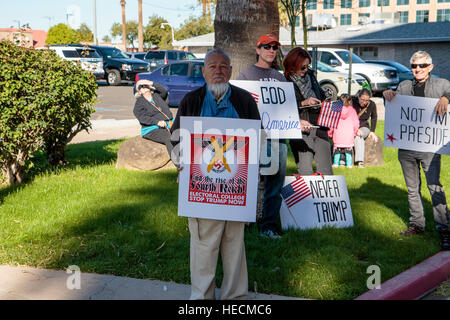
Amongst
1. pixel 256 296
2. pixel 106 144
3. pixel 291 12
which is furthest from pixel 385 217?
pixel 291 12

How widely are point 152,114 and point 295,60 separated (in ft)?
12.0

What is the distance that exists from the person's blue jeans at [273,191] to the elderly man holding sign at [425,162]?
1315 mm

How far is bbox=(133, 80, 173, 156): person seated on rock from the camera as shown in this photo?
29.0 feet

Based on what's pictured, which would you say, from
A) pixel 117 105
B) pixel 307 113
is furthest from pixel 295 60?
pixel 117 105

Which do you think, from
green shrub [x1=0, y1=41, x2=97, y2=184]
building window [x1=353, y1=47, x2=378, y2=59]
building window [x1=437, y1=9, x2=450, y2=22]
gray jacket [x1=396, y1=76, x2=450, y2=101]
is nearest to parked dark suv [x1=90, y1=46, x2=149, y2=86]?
building window [x1=353, y1=47, x2=378, y2=59]

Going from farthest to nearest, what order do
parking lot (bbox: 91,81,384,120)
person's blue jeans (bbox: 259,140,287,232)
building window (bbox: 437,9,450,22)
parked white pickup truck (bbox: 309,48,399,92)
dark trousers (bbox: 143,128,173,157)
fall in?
building window (bbox: 437,9,450,22)
parked white pickup truck (bbox: 309,48,399,92)
parking lot (bbox: 91,81,384,120)
dark trousers (bbox: 143,128,173,157)
person's blue jeans (bbox: 259,140,287,232)

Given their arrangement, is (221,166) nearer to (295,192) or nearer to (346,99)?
(295,192)

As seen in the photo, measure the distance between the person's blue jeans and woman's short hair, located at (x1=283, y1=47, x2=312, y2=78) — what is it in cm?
83

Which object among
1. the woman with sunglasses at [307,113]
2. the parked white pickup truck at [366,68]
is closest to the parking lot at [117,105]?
the parked white pickup truck at [366,68]

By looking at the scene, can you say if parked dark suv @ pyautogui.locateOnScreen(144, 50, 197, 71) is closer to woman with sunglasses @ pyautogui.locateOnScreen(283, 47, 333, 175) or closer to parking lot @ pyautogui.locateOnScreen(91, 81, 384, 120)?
parking lot @ pyautogui.locateOnScreen(91, 81, 384, 120)

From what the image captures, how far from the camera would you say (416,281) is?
455cm

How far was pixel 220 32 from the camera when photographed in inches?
335

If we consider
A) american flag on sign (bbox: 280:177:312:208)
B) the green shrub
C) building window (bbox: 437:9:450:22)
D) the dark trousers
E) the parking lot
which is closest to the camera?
american flag on sign (bbox: 280:177:312:208)

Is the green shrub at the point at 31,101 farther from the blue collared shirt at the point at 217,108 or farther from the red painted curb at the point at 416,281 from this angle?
the red painted curb at the point at 416,281
